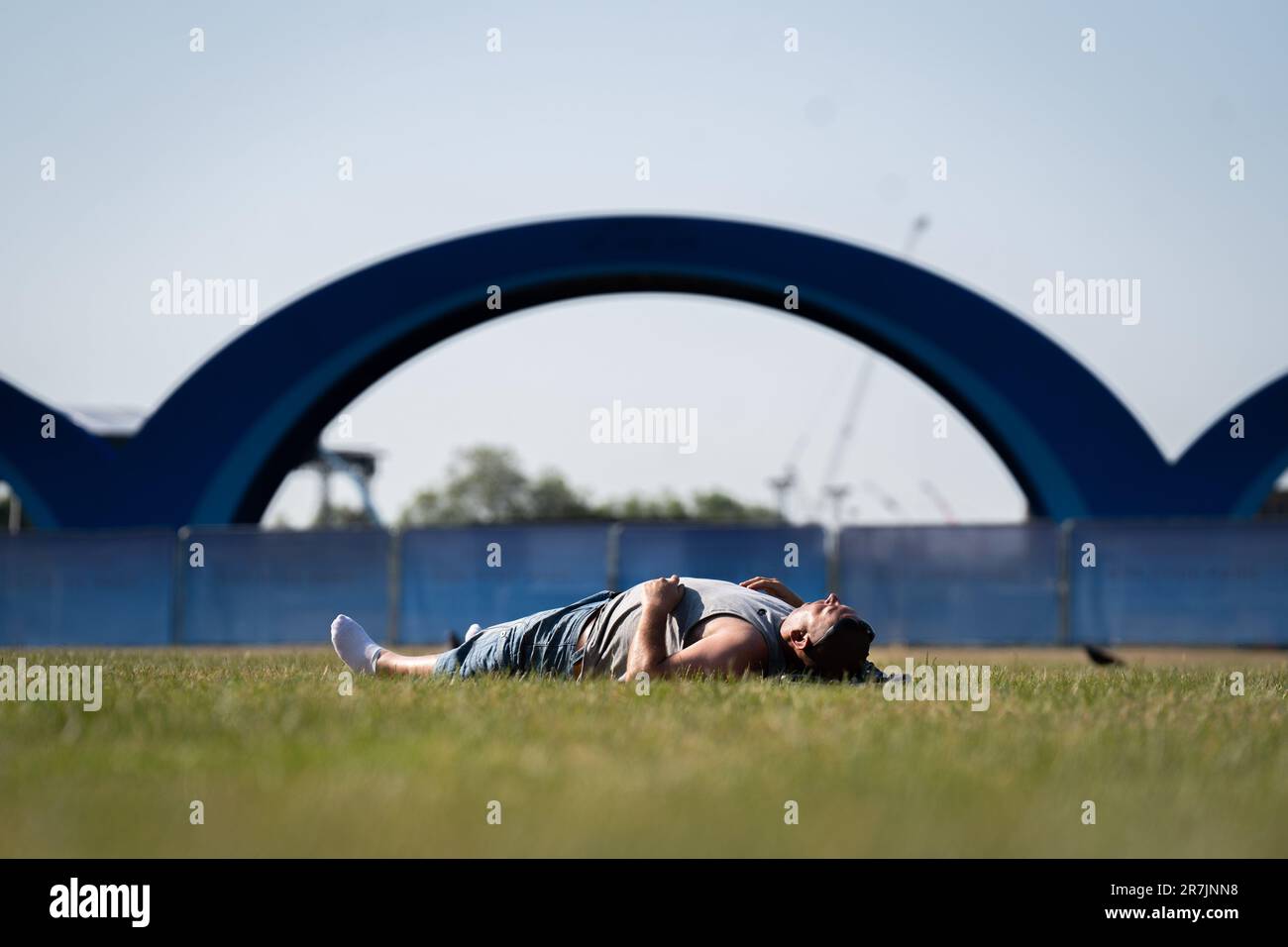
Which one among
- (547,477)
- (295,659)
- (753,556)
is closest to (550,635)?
(295,659)

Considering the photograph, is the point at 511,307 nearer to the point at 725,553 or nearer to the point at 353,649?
the point at 725,553

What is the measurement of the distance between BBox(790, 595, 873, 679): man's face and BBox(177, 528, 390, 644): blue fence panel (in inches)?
502

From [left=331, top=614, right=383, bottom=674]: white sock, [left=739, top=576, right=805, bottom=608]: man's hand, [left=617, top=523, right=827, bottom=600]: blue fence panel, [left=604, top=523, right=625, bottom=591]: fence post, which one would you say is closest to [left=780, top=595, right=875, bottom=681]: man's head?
[left=739, top=576, right=805, bottom=608]: man's hand

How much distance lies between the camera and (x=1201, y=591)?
674 inches

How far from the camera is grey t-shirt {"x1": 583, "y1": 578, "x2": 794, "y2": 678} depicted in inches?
235

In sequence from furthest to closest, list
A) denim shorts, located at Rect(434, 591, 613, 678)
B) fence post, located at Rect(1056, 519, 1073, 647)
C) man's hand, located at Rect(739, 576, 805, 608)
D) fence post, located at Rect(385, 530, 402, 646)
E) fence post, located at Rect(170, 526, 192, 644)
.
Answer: fence post, located at Rect(170, 526, 192, 644) → fence post, located at Rect(385, 530, 402, 646) → fence post, located at Rect(1056, 519, 1073, 647) → man's hand, located at Rect(739, 576, 805, 608) → denim shorts, located at Rect(434, 591, 613, 678)

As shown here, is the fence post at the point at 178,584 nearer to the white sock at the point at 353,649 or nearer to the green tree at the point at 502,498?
the white sock at the point at 353,649

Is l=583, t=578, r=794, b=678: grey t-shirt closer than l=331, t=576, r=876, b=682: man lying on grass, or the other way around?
l=331, t=576, r=876, b=682: man lying on grass

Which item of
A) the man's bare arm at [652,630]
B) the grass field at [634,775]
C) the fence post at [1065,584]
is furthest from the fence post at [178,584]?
the man's bare arm at [652,630]

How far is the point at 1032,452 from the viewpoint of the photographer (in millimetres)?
19938

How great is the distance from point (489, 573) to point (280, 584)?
9.86 ft

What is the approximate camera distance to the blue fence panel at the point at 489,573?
58.4ft

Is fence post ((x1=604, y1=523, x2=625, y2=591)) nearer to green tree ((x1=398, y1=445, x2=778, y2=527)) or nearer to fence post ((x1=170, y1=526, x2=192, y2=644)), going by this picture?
fence post ((x1=170, y1=526, x2=192, y2=644))
